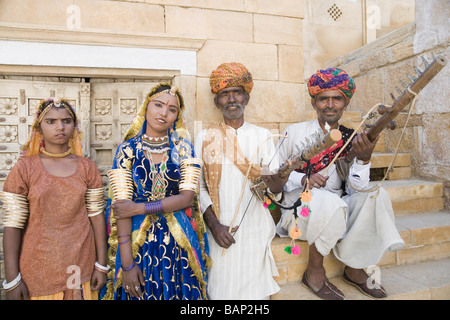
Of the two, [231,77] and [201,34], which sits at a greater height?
[201,34]

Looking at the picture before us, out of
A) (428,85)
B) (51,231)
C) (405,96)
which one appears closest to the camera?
(405,96)

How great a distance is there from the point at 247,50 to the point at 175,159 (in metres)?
1.82

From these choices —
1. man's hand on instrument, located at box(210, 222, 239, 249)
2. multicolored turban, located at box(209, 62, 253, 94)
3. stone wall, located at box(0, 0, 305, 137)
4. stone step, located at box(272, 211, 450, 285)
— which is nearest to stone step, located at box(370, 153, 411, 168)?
stone step, located at box(272, 211, 450, 285)

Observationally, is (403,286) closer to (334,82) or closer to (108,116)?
(334,82)

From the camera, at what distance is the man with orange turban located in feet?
7.93

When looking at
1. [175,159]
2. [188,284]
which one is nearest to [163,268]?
[188,284]

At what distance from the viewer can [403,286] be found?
255cm

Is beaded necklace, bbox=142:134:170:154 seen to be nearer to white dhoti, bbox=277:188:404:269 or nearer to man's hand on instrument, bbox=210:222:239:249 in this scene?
man's hand on instrument, bbox=210:222:239:249

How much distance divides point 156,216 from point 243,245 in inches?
31.0

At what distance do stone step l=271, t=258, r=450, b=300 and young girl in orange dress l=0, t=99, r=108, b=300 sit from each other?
1.57 m

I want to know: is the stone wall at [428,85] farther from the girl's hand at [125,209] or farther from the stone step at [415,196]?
the girl's hand at [125,209]

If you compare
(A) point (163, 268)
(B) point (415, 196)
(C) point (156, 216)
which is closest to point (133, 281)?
(A) point (163, 268)

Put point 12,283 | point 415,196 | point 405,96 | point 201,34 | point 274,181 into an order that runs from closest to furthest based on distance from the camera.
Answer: point 405,96, point 12,283, point 274,181, point 201,34, point 415,196
